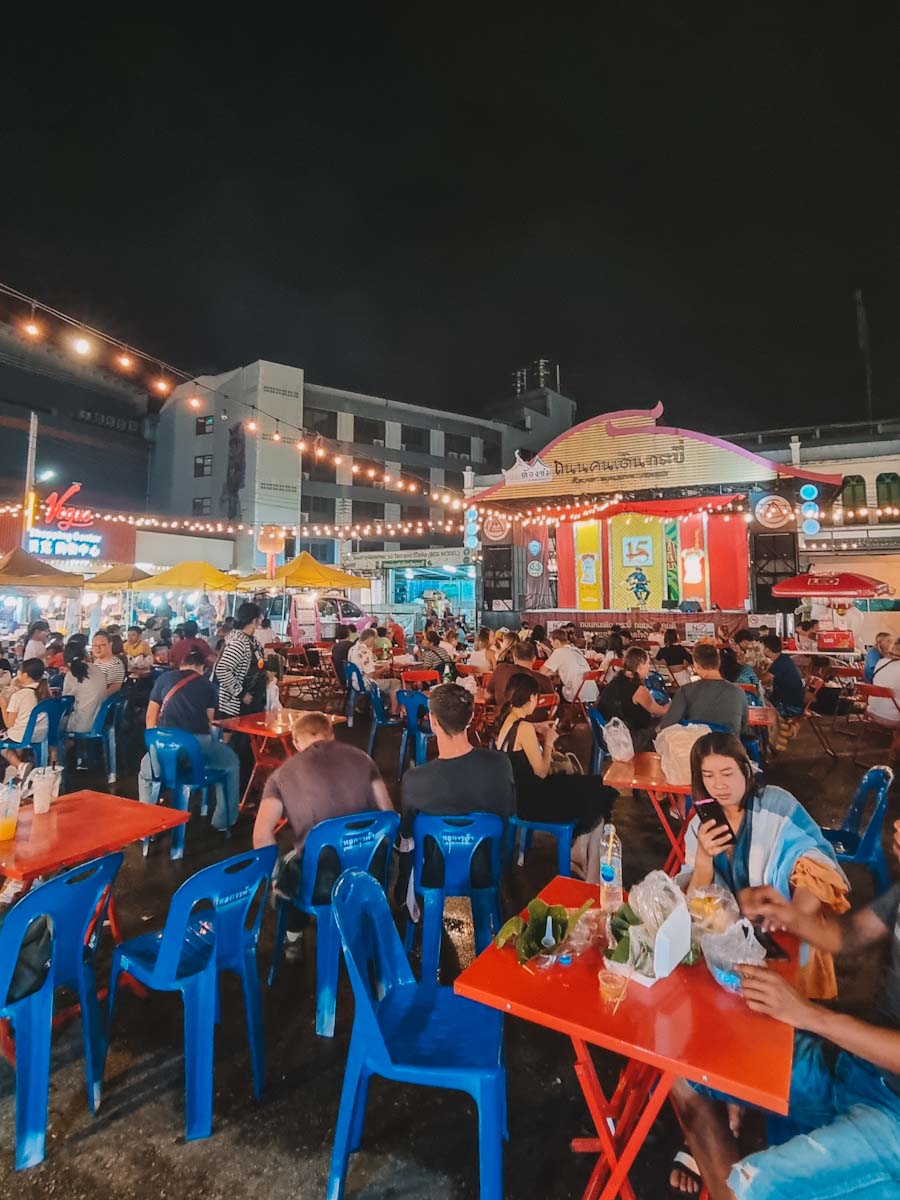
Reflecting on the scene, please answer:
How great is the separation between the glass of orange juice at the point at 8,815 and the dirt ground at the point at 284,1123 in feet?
3.10

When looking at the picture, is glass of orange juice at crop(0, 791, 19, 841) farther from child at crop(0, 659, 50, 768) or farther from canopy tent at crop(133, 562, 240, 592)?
canopy tent at crop(133, 562, 240, 592)

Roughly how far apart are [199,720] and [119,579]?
32.8 feet

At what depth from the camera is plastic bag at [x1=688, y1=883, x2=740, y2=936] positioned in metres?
1.97

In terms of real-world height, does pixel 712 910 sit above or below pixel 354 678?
below

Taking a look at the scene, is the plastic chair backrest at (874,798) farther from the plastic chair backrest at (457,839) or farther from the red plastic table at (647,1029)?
the plastic chair backrest at (457,839)

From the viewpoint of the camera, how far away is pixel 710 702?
15.7 ft

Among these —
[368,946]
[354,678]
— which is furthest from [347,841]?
[354,678]

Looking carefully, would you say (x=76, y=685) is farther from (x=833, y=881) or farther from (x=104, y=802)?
(x=833, y=881)

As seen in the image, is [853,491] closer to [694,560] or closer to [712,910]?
[694,560]

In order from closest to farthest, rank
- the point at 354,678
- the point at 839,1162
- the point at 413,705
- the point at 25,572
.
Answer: the point at 839,1162 < the point at 413,705 < the point at 354,678 < the point at 25,572

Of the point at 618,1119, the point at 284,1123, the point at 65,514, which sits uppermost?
the point at 65,514

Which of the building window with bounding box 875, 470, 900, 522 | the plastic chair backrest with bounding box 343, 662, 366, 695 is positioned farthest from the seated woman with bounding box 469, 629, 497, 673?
the building window with bounding box 875, 470, 900, 522

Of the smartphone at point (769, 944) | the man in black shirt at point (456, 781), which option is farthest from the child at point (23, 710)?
the smartphone at point (769, 944)

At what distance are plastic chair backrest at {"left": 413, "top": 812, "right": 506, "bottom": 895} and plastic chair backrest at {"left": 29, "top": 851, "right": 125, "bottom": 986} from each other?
1399mm
